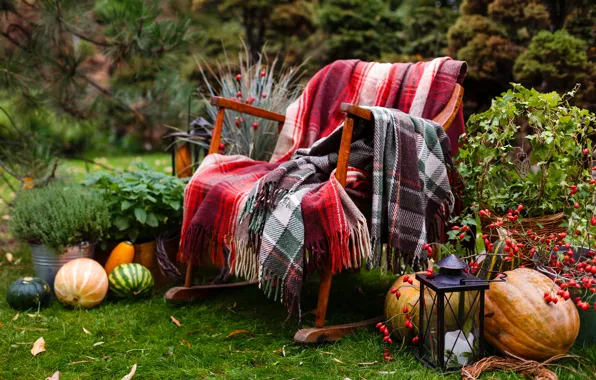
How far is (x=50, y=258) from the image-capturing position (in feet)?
7.57

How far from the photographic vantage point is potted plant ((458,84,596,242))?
6.09ft

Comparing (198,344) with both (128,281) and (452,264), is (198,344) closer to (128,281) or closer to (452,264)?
(128,281)

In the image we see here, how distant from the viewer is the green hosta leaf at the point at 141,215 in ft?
7.79

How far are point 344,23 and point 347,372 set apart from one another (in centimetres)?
469

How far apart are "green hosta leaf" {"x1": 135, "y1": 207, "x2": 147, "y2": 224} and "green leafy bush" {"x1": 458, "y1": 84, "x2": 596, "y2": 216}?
4.14 feet

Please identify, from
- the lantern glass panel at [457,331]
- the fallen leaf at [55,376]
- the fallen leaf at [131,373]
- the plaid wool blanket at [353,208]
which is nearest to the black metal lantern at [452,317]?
the lantern glass panel at [457,331]

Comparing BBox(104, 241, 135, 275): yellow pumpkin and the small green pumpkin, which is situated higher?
BBox(104, 241, 135, 275): yellow pumpkin

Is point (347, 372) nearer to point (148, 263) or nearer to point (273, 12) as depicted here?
point (148, 263)

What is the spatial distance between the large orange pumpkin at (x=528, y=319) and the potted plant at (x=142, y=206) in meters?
1.35

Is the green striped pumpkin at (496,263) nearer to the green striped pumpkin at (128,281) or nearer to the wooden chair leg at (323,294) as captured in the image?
the wooden chair leg at (323,294)

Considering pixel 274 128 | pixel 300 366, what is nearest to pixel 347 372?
pixel 300 366

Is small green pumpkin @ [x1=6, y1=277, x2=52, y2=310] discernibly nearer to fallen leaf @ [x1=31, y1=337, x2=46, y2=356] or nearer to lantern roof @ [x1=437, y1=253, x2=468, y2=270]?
fallen leaf @ [x1=31, y1=337, x2=46, y2=356]

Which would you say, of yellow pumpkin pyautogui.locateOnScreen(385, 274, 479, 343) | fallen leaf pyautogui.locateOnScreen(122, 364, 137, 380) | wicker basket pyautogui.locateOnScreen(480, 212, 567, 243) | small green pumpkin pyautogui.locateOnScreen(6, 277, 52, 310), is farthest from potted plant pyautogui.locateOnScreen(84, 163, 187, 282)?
wicker basket pyautogui.locateOnScreen(480, 212, 567, 243)

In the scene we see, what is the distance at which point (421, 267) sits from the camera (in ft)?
6.73
